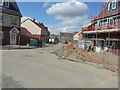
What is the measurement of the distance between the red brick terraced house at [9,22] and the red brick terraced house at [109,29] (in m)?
13.4

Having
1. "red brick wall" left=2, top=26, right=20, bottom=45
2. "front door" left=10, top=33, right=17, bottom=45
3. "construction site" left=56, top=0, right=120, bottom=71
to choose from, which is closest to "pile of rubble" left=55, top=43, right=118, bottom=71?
"construction site" left=56, top=0, right=120, bottom=71

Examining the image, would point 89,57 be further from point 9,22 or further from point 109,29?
point 9,22

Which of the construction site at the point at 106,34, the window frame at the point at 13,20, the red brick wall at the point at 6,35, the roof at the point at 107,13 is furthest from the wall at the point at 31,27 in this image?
the roof at the point at 107,13

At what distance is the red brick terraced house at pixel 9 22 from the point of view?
72.0ft

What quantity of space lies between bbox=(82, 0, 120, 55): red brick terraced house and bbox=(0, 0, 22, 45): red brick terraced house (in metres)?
13.4

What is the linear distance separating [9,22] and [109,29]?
1748cm

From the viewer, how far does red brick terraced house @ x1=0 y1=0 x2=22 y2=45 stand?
2195cm

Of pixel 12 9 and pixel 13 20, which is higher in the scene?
pixel 12 9

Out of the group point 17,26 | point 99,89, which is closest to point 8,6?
point 17,26

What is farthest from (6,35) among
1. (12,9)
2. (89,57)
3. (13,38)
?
(89,57)

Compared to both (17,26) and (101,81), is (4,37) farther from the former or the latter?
(101,81)

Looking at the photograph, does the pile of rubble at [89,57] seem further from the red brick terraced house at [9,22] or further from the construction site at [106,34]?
the red brick terraced house at [9,22]

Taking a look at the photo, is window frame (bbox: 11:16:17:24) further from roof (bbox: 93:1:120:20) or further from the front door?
roof (bbox: 93:1:120:20)

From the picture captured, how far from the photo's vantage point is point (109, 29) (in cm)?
1750
